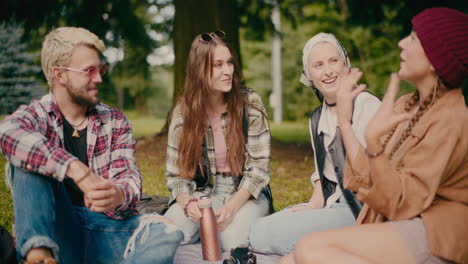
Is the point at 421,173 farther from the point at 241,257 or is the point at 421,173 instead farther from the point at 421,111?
the point at 241,257

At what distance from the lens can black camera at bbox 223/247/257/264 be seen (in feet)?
10.4

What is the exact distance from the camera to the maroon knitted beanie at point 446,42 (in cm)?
219

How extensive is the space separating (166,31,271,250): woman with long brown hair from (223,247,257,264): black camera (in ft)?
0.64

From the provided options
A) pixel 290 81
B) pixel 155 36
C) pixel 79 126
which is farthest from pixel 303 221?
pixel 290 81

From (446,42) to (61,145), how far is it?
2301 millimetres

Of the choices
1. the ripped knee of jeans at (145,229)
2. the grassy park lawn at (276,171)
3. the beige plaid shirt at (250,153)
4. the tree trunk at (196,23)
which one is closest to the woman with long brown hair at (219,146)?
the beige plaid shirt at (250,153)

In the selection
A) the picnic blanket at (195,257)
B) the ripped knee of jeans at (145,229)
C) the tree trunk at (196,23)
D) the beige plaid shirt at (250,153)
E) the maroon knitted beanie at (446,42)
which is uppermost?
the tree trunk at (196,23)

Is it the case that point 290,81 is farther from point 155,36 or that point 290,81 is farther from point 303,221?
point 303,221

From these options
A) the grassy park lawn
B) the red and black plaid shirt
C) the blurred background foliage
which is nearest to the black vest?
the red and black plaid shirt

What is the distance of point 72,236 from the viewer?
2770 millimetres

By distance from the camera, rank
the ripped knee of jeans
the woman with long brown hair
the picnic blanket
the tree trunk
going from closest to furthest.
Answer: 1. the ripped knee of jeans
2. the picnic blanket
3. the woman with long brown hair
4. the tree trunk

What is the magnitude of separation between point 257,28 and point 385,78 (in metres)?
15.3

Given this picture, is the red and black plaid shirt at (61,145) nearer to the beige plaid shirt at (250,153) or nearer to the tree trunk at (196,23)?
the beige plaid shirt at (250,153)

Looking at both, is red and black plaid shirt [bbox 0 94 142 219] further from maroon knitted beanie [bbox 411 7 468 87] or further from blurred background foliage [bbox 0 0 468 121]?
blurred background foliage [bbox 0 0 468 121]
